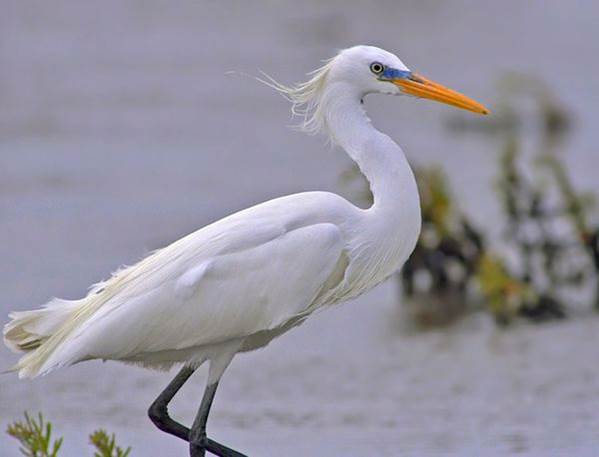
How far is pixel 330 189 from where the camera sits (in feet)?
49.6

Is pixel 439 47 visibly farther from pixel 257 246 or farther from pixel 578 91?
pixel 257 246

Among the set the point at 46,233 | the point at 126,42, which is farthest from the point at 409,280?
the point at 126,42

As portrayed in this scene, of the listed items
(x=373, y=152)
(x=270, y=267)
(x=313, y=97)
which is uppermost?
(x=313, y=97)

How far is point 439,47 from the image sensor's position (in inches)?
958

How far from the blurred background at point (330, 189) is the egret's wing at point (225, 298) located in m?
1.77

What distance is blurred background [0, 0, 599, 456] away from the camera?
9062 millimetres

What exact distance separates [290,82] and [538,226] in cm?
1117

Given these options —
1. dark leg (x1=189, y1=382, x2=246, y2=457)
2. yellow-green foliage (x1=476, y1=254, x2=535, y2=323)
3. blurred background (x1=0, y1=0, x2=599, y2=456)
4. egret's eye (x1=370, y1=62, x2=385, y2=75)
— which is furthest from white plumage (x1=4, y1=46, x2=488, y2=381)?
yellow-green foliage (x1=476, y1=254, x2=535, y2=323)

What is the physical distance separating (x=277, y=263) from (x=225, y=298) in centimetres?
26

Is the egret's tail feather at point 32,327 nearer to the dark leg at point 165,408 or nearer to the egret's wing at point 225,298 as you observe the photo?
the egret's wing at point 225,298

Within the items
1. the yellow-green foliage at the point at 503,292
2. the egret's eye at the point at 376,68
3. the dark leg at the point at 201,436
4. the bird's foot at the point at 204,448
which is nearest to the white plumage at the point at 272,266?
the egret's eye at the point at 376,68

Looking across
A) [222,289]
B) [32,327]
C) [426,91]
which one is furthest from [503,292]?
[32,327]

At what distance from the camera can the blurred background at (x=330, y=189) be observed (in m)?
9.06

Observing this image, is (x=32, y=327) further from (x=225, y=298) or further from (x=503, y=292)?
(x=503, y=292)
